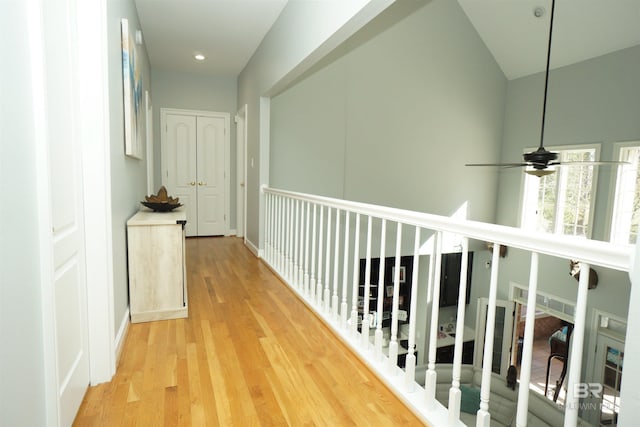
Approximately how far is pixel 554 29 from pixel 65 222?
6.65 meters

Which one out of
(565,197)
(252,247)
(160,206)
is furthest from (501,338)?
(160,206)

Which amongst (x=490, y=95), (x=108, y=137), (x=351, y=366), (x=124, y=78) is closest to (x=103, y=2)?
(x=108, y=137)

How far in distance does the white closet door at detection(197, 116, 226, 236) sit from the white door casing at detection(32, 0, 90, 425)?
4333 mm

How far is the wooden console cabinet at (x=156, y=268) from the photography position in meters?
2.47

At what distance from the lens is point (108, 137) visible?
5.83ft

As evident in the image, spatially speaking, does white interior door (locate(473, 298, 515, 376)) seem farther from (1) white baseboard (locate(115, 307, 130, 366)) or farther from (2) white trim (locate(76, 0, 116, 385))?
(2) white trim (locate(76, 0, 116, 385))

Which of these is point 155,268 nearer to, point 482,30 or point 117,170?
point 117,170

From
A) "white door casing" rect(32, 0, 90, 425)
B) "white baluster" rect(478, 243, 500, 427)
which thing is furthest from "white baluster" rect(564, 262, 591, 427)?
"white door casing" rect(32, 0, 90, 425)

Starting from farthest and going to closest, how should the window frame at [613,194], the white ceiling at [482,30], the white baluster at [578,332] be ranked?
the window frame at [613,194]
the white ceiling at [482,30]
the white baluster at [578,332]

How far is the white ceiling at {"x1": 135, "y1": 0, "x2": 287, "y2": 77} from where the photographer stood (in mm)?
3502

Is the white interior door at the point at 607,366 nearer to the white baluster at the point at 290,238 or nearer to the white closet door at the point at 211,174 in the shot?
the white baluster at the point at 290,238

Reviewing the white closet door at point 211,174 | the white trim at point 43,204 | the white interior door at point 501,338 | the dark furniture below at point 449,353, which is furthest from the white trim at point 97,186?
the dark furniture below at point 449,353

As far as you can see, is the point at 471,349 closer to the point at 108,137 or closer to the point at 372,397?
the point at 372,397

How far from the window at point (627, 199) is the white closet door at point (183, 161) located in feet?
20.6
